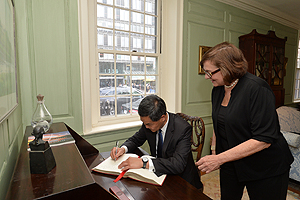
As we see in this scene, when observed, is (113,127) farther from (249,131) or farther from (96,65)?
(249,131)

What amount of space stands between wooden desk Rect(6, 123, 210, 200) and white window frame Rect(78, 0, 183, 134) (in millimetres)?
1247

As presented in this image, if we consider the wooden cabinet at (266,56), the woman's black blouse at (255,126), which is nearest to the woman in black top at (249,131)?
the woman's black blouse at (255,126)

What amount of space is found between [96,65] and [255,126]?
2.04m

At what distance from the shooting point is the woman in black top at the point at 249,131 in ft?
3.83

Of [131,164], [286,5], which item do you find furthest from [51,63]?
[286,5]

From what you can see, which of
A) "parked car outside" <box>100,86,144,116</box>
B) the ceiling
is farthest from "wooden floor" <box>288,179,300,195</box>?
the ceiling

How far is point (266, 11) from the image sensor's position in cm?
398

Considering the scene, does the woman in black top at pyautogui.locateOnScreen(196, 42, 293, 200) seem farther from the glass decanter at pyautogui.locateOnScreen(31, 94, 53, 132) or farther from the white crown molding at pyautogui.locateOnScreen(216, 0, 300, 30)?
the white crown molding at pyautogui.locateOnScreen(216, 0, 300, 30)

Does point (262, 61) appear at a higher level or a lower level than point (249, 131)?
higher

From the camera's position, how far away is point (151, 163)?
3.99 feet

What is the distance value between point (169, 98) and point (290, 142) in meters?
1.82

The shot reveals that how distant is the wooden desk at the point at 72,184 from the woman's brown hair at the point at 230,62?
2.55 feet

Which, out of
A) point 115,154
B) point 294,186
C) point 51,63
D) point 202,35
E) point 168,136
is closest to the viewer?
point 115,154

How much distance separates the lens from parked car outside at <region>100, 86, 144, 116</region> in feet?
8.71
